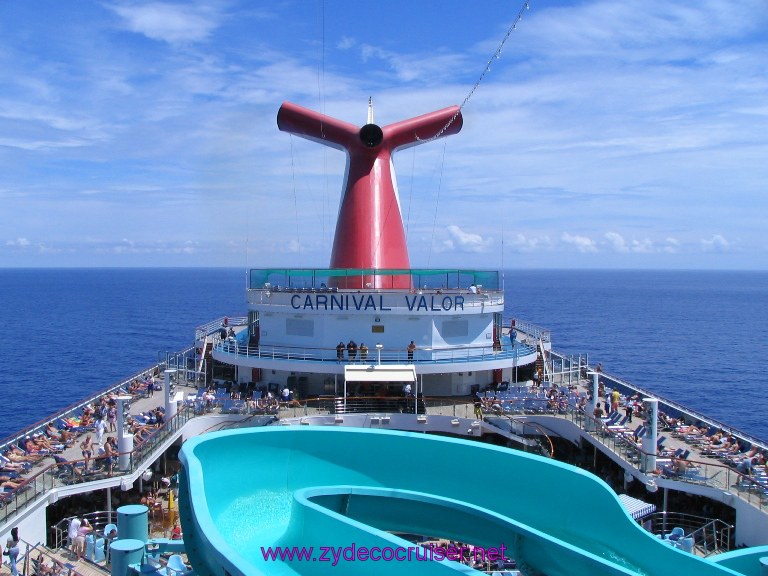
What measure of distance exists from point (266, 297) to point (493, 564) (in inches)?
612

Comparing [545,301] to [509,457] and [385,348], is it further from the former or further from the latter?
[509,457]

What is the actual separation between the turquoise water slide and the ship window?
15.2 metres

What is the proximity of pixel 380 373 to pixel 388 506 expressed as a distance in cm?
1252

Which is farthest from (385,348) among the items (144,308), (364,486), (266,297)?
(144,308)

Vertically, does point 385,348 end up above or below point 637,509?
above

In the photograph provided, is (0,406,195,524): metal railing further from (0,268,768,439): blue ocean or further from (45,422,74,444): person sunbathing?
(0,268,768,439): blue ocean

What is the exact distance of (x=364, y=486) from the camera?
39.9 ft

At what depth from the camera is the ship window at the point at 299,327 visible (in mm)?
27312

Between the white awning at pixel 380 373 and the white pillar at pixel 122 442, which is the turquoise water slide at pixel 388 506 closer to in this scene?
the white pillar at pixel 122 442

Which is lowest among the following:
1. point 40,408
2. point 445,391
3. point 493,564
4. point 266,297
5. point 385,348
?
point 40,408

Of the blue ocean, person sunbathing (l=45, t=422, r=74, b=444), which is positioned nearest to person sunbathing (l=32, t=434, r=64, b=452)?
person sunbathing (l=45, t=422, r=74, b=444)

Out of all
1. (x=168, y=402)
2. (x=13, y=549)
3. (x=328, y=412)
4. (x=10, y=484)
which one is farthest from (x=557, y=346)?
(x=13, y=549)

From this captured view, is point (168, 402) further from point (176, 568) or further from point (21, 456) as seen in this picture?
point (176, 568)

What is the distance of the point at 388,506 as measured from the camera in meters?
12.0
